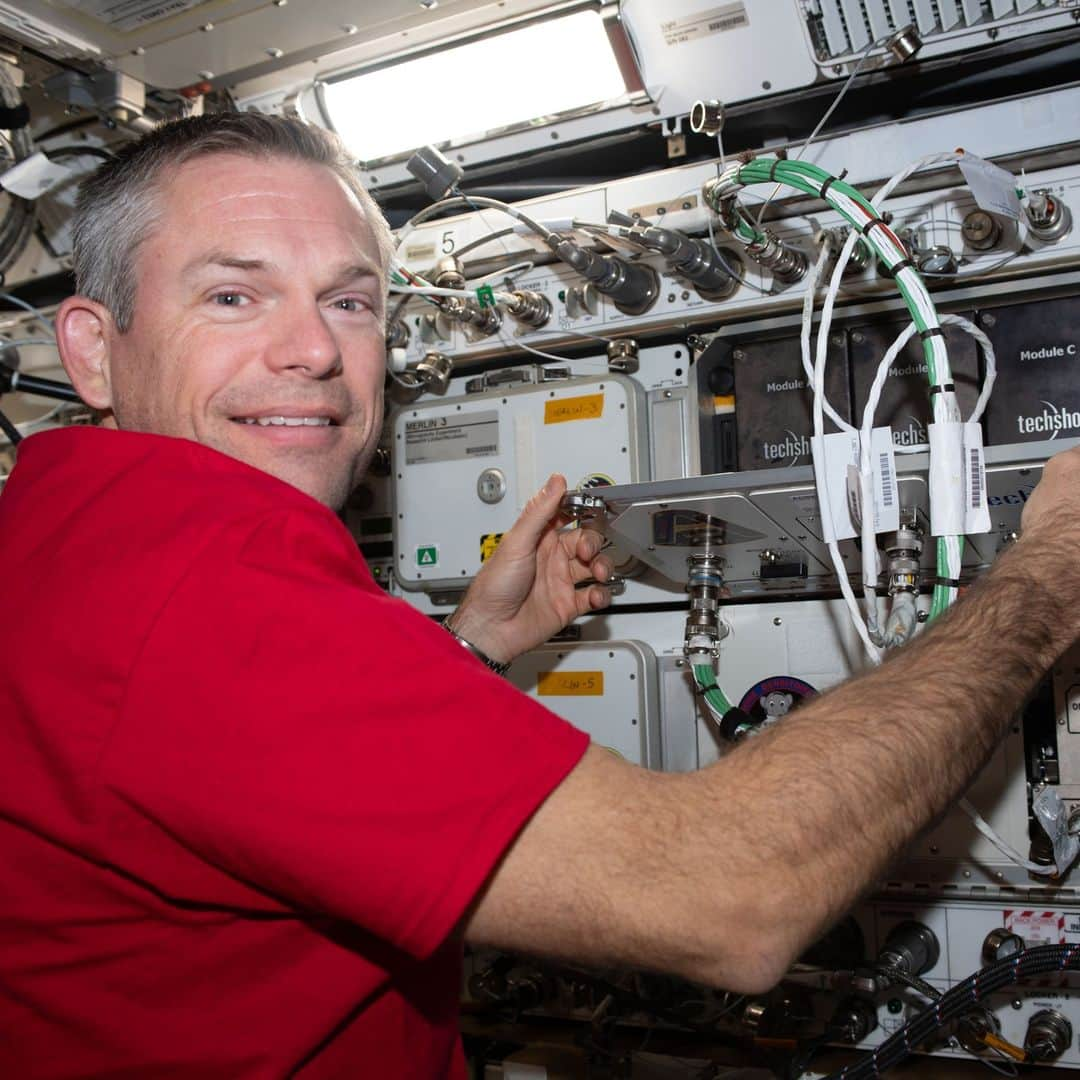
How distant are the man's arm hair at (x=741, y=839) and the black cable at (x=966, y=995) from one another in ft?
2.40

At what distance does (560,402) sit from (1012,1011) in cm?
138

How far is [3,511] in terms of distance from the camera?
4.40 ft

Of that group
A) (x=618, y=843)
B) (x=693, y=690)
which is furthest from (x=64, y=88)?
(x=618, y=843)

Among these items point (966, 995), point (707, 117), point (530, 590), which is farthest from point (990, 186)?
point (966, 995)

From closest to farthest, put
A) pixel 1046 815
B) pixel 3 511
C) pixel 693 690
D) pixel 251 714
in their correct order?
1. pixel 251 714
2. pixel 3 511
3. pixel 1046 815
4. pixel 693 690

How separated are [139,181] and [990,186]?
126cm

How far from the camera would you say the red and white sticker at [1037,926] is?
1.94m

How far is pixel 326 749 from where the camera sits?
1.00 meters

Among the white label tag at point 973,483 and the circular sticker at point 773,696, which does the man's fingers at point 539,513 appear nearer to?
the circular sticker at point 773,696

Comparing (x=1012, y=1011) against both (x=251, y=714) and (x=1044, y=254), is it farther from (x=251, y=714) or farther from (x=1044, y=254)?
(x=251, y=714)

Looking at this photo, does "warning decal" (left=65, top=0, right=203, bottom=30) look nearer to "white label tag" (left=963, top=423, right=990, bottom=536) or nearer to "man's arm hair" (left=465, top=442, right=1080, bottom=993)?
"white label tag" (left=963, top=423, right=990, bottom=536)

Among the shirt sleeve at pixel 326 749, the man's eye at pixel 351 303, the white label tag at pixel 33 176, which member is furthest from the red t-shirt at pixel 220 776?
the white label tag at pixel 33 176

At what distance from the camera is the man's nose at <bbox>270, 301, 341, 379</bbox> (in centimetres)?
147

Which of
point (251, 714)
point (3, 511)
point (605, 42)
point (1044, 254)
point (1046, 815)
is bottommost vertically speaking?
point (1046, 815)
